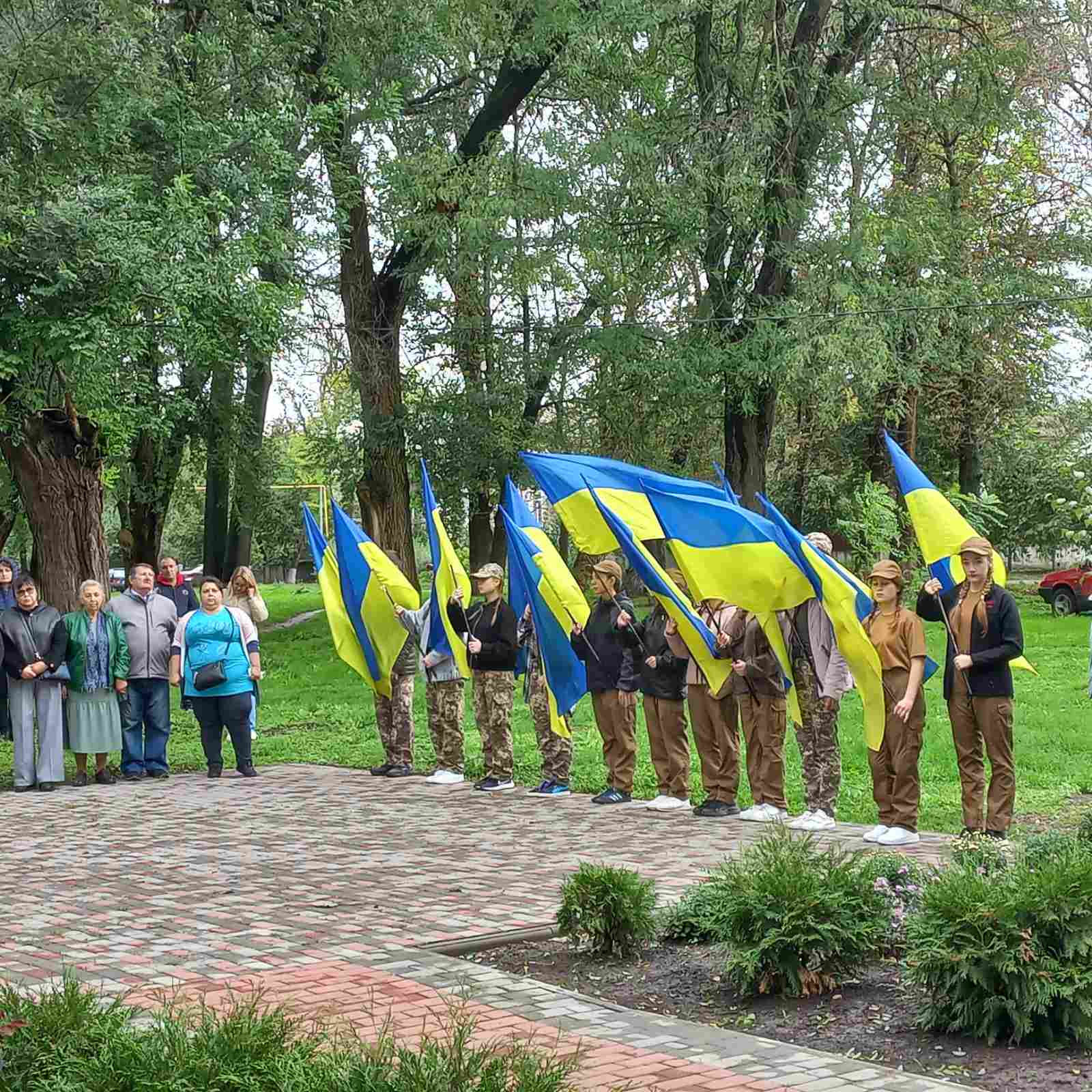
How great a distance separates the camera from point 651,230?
21734 mm

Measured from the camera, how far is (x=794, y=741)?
1719cm

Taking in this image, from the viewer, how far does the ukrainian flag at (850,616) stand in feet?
36.0

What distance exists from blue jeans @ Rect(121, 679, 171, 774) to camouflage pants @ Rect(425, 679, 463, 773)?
2.67 m

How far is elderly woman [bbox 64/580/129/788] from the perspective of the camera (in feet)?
49.4

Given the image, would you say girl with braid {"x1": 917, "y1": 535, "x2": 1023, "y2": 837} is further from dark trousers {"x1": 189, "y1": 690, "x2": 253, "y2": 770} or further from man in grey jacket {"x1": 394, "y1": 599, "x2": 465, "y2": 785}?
dark trousers {"x1": 189, "y1": 690, "x2": 253, "y2": 770}

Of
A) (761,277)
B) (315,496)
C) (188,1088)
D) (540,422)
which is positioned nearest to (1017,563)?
(315,496)

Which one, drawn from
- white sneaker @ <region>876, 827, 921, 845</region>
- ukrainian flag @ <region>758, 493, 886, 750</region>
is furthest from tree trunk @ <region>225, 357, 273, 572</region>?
white sneaker @ <region>876, 827, 921, 845</region>

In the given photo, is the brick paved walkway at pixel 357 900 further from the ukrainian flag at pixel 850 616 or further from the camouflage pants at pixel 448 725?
the ukrainian flag at pixel 850 616

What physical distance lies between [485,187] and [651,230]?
2.36m

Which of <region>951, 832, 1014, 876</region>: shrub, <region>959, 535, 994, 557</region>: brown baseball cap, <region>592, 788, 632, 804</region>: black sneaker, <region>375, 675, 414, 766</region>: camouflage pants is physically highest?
<region>959, 535, 994, 557</region>: brown baseball cap

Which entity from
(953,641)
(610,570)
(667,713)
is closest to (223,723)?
(610,570)

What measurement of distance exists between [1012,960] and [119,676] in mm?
10766

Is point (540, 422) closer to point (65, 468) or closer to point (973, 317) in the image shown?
point (973, 317)

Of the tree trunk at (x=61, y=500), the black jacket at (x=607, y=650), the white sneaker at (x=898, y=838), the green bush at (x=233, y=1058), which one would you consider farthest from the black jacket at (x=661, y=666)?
Answer: the tree trunk at (x=61, y=500)
